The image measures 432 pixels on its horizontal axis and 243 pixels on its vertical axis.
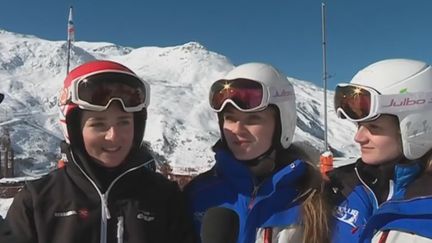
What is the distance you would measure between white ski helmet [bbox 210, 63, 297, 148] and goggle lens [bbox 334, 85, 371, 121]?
361mm

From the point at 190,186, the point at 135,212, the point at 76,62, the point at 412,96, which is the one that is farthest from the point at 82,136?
the point at 76,62

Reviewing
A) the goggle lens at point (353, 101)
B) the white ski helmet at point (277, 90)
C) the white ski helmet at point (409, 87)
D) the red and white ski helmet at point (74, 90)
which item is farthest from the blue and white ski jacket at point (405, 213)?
the red and white ski helmet at point (74, 90)

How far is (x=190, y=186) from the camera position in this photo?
362 cm

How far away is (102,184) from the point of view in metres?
3.04

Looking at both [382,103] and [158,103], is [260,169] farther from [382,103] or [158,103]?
[158,103]

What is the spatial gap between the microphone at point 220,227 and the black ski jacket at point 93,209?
89 cm

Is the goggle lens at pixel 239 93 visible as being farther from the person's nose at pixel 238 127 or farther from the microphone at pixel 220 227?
the microphone at pixel 220 227

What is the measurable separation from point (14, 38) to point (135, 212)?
135 meters

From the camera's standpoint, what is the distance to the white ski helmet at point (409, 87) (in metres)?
3.12

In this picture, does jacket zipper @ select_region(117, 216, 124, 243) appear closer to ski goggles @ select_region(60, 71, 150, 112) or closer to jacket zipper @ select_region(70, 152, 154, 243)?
jacket zipper @ select_region(70, 152, 154, 243)

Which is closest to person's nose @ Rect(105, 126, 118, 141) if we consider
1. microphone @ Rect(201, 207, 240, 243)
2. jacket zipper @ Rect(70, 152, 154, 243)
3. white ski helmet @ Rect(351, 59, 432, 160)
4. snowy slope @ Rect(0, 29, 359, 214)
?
jacket zipper @ Rect(70, 152, 154, 243)

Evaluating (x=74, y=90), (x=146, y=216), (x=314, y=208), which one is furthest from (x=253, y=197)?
(x=74, y=90)

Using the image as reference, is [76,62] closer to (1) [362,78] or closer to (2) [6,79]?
(2) [6,79]

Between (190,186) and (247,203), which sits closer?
(247,203)
